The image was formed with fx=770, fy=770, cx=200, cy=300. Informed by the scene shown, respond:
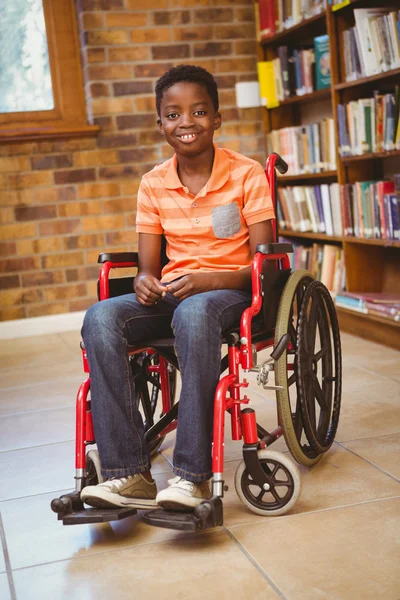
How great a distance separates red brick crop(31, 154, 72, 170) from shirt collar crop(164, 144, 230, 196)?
7.47ft

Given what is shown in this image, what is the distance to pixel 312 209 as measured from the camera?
13.0ft

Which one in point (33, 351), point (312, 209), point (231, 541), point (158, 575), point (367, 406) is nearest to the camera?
point (158, 575)

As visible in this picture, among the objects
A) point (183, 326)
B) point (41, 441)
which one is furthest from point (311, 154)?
point (183, 326)

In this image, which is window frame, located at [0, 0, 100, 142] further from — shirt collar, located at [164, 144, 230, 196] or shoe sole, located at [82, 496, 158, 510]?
shoe sole, located at [82, 496, 158, 510]

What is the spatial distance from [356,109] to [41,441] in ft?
6.55

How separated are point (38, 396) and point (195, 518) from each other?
1.60m

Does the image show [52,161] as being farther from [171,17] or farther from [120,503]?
[120,503]

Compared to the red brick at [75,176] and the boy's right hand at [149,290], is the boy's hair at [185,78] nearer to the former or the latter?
the boy's right hand at [149,290]

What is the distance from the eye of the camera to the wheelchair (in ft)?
5.34

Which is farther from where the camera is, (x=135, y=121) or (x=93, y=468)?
(x=135, y=121)

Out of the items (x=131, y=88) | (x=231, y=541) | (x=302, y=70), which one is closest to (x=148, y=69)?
(x=131, y=88)

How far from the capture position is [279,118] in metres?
4.37

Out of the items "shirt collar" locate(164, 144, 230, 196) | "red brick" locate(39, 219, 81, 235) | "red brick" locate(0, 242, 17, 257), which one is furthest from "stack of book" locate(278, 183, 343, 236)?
"shirt collar" locate(164, 144, 230, 196)

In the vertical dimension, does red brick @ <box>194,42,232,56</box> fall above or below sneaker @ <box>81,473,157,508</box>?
above
